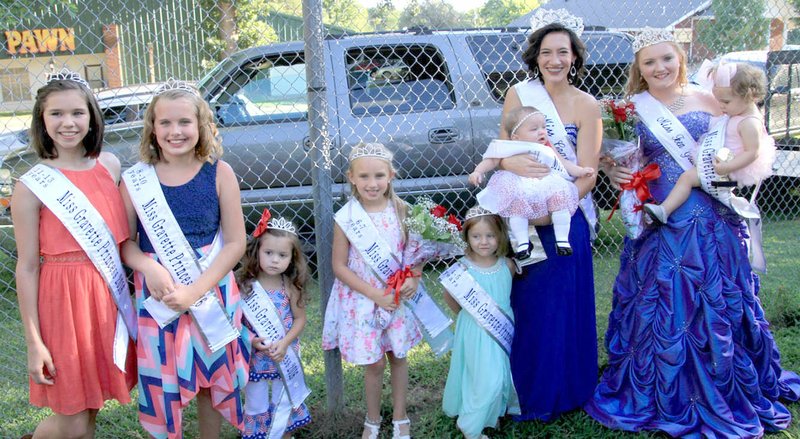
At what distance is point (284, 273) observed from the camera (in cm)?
291

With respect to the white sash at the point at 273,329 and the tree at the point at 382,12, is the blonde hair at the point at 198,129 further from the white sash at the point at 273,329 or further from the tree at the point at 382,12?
the tree at the point at 382,12

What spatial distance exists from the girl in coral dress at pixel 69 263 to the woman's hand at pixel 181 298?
0.22 meters

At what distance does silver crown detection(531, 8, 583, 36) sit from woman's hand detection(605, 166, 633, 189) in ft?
2.17

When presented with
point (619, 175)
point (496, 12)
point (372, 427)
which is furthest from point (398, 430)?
point (496, 12)

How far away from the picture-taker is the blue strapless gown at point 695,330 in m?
3.00

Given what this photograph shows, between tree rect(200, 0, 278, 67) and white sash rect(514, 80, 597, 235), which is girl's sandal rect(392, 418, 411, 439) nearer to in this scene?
white sash rect(514, 80, 597, 235)

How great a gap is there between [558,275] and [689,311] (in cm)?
62

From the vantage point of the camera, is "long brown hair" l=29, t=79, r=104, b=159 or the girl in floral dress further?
the girl in floral dress

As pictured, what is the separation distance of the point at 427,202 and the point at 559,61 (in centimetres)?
85

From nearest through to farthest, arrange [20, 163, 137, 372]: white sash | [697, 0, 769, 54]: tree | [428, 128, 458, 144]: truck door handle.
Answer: [20, 163, 137, 372]: white sash → [428, 128, 458, 144]: truck door handle → [697, 0, 769, 54]: tree

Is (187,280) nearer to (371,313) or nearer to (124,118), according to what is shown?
(371,313)

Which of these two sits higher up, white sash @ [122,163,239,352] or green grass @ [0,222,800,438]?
white sash @ [122,163,239,352]

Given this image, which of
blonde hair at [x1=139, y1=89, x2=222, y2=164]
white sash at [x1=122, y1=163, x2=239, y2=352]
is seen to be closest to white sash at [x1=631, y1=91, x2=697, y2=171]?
blonde hair at [x1=139, y1=89, x2=222, y2=164]

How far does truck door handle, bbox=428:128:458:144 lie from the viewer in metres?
4.98
